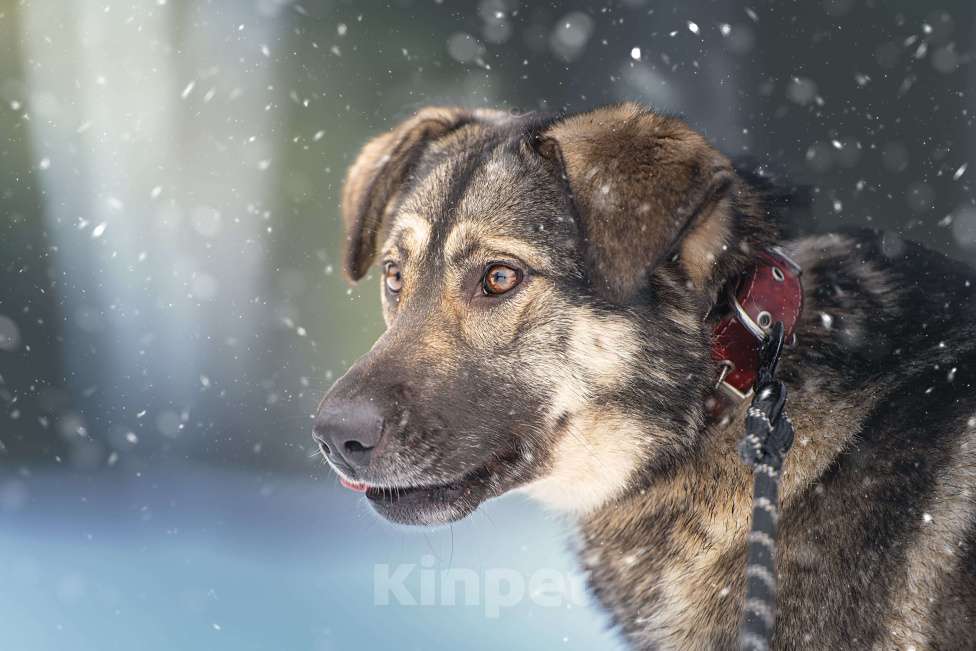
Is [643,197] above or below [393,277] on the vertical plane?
above

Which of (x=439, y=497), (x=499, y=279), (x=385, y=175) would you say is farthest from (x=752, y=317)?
(x=385, y=175)

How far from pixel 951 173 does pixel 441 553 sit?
3.12 m

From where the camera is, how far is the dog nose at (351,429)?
204 cm

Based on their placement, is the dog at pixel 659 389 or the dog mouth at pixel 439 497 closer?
the dog at pixel 659 389

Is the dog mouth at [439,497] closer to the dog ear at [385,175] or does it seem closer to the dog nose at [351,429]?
the dog nose at [351,429]

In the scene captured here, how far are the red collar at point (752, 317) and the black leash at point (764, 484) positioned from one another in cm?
8

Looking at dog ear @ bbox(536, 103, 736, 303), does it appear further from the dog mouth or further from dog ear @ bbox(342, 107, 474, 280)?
dog ear @ bbox(342, 107, 474, 280)

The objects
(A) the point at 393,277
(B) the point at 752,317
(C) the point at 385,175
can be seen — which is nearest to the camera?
(B) the point at 752,317

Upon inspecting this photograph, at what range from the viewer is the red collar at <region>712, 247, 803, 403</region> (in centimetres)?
204

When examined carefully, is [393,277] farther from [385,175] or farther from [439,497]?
[439,497]

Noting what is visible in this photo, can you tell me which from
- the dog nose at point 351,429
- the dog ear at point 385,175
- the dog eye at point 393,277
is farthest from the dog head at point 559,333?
the dog ear at point 385,175

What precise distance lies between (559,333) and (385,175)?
3.10 feet

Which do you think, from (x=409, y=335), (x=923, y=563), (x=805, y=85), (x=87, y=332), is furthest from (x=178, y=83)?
(x=923, y=563)

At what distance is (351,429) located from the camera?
2.04 meters
